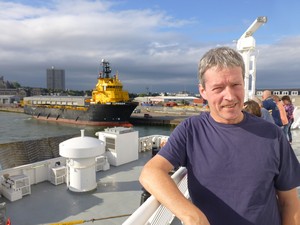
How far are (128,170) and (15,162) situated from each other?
3.15m

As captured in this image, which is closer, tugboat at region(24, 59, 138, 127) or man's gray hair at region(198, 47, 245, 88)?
man's gray hair at region(198, 47, 245, 88)

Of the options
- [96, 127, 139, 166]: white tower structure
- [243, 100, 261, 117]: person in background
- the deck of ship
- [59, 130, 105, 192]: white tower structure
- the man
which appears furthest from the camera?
[96, 127, 139, 166]: white tower structure

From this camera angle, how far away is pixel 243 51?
8391 millimetres

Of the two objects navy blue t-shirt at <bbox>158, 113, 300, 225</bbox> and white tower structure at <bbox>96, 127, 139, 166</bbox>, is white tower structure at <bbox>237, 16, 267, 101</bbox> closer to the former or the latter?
white tower structure at <bbox>96, 127, 139, 166</bbox>

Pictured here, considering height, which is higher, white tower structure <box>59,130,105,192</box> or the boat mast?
the boat mast

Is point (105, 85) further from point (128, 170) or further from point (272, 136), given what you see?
point (272, 136)

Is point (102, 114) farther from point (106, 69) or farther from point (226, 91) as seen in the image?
point (226, 91)

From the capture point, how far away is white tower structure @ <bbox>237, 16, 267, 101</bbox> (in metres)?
8.02

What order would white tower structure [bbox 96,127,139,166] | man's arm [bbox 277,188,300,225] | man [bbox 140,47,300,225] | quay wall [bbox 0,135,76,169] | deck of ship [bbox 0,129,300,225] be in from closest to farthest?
man [bbox 140,47,300,225] < man's arm [bbox 277,188,300,225] < deck of ship [bbox 0,129,300,225] < quay wall [bbox 0,135,76,169] < white tower structure [bbox 96,127,139,166]

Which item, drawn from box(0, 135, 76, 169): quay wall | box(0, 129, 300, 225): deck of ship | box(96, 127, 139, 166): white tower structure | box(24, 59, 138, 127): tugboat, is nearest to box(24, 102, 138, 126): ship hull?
box(24, 59, 138, 127): tugboat

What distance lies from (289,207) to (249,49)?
7.78 m

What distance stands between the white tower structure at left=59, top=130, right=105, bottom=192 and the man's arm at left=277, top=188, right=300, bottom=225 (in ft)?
14.6

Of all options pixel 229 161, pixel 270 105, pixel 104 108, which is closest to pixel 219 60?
pixel 229 161

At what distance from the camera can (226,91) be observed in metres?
1.35
